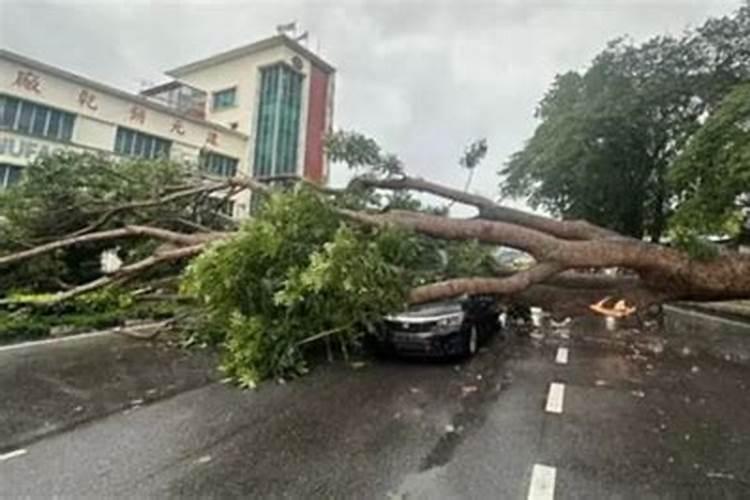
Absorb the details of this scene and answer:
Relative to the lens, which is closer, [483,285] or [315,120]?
[483,285]

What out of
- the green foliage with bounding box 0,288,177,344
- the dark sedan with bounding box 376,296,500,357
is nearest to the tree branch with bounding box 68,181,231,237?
the green foliage with bounding box 0,288,177,344

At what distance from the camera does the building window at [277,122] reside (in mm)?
38656

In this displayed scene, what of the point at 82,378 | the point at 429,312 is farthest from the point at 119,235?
the point at 429,312

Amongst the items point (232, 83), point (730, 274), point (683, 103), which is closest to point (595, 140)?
point (683, 103)

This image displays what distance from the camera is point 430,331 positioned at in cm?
932

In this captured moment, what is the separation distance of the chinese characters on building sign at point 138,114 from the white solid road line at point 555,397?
82.9ft

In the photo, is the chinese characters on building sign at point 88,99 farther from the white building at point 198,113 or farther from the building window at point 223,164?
the building window at point 223,164

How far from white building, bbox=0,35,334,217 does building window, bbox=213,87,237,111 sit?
0.07m

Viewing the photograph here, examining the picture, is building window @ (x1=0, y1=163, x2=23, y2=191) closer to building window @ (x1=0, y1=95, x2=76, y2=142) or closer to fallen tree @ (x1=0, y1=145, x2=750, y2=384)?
building window @ (x1=0, y1=95, x2=76, y2=142)

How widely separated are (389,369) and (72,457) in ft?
16.1

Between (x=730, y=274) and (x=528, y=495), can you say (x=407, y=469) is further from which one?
(x=730, y=274)

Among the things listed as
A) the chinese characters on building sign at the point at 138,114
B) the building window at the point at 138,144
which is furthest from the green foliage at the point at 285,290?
the chinese characters on building sign at the point at 138,114

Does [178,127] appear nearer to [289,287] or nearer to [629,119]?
[629,119]

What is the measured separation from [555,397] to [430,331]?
7.34ft
